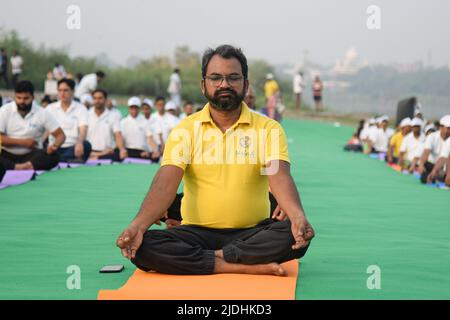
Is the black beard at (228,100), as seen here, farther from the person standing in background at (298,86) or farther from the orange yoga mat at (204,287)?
the person standing in background at (298,86)

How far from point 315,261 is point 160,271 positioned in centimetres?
106

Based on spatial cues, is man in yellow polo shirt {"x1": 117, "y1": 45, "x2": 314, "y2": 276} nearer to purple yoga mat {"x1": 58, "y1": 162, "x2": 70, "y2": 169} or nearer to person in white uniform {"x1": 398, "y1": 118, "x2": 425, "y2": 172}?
purple yoga mat {"x1": 58, "y1": 162, "x2": 70, "y2": 169}

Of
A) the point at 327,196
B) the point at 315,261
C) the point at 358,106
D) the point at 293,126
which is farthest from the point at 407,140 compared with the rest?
the point at 358,106

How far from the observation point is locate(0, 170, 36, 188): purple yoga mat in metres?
9.22

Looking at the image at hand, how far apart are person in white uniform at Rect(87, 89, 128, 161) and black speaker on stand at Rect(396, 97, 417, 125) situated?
26.3ft

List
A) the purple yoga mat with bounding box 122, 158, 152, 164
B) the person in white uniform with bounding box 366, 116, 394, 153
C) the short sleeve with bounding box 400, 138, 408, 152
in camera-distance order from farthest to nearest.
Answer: the person in white uniform with bounding box 366, 116, 394, 153 → the short sleeve with bounding box 400, 138, 408, 152 → the purple yoga mat with bounding box 122, 158, 152, 164

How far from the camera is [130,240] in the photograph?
4.45 m

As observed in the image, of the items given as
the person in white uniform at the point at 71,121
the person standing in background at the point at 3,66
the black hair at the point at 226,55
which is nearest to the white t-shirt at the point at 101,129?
the person in white uniform at the point at 71,121

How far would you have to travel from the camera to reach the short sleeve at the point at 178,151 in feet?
15.5

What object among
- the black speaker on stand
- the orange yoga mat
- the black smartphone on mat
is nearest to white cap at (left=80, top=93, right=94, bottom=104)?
the black speaker on stand

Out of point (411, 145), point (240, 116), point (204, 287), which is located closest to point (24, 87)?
point (240, 116)

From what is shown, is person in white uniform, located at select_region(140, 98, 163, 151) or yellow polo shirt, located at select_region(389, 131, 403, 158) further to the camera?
yellow polo shirt, located at select_region(389, 131, 403, 158)

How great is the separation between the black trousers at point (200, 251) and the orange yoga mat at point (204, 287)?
58mm

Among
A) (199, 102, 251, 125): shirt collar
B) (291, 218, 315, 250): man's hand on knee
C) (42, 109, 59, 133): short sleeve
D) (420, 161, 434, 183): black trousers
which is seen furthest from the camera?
(420, 161, 434, 183): black trousers
